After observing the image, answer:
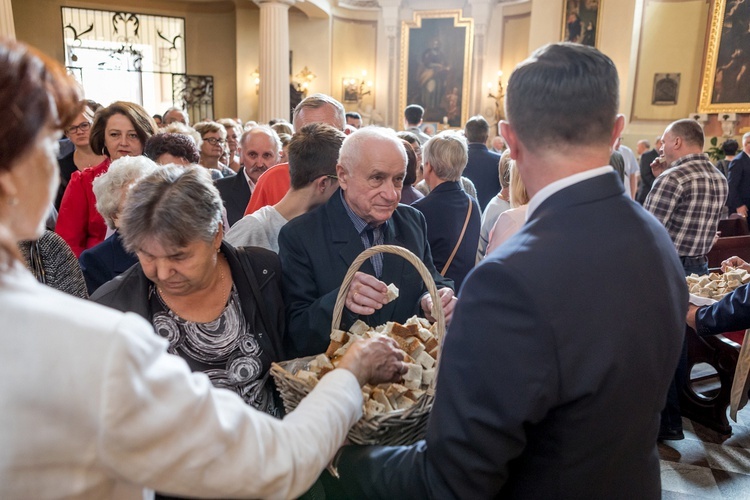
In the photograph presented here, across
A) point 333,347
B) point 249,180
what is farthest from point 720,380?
point 249,180

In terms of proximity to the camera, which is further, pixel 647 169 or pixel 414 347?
pixel 647 169

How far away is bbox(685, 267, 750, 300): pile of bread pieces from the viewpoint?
3.50 m

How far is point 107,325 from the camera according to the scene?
0.86 metres

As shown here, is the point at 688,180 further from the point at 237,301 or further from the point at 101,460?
the point at 101,460

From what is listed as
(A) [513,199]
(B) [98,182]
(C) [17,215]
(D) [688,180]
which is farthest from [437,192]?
(C) [17,215]

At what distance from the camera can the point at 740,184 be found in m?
8.34

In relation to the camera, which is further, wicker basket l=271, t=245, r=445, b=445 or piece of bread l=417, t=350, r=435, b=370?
piece of bread l=417, t=350, r=435, b=370

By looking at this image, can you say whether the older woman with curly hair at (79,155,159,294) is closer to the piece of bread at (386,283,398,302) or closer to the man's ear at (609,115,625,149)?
the piece of bread at (386,283,398,302)

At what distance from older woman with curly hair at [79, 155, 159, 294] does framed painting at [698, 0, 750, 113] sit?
43.6 feet

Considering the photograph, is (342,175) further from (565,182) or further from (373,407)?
(565,182)

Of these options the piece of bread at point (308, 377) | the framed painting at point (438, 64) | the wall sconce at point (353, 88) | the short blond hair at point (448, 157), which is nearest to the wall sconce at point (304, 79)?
the wall sconce at point (353, 88)

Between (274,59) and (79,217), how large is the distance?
433 inches

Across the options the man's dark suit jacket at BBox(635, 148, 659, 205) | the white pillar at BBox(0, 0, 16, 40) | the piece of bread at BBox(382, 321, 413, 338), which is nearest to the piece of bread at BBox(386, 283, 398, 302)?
the piece of bread at BBox(382, 321, 413, 338)

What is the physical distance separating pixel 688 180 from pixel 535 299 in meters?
4.27
